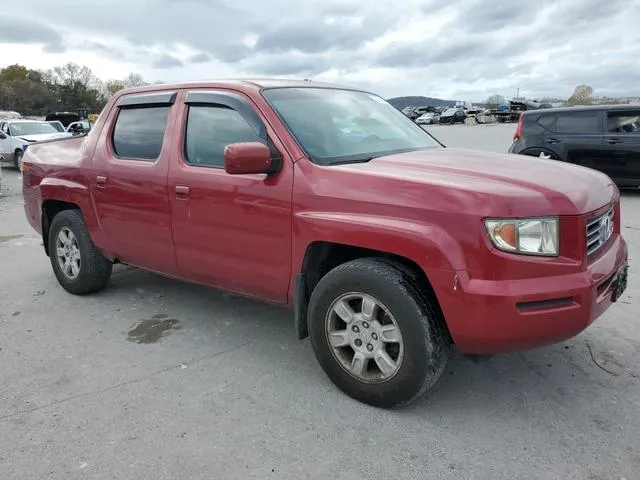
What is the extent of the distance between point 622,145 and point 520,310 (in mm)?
8703

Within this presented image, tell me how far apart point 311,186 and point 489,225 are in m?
1.03

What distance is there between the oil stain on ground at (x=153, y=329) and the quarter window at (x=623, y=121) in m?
8.94

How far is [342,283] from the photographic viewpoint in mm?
3070

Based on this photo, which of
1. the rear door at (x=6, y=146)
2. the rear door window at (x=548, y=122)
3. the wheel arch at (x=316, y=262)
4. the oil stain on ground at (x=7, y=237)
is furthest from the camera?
the rear door at (x=6, y=146)

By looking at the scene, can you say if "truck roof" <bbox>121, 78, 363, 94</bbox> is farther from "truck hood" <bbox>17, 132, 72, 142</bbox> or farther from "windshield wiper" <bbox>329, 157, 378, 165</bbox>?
"truck hood" <bbox>17, 132, 72, 142</bbox>

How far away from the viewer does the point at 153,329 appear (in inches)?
171

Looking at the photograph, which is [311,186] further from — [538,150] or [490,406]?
[538,150]

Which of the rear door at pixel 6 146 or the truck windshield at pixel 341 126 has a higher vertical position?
the rear door at pixel 6 146

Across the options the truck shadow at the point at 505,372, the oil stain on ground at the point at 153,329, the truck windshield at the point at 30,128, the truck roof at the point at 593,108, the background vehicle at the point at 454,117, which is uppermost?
the background vehicle at the point at 454,117

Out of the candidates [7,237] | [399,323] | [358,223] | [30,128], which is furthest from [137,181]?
[30,128]

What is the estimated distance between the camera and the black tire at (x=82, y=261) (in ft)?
16.1

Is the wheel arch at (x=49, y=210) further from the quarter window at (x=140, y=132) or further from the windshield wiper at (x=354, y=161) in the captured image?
the windshield wiper at (x=354, y=161)

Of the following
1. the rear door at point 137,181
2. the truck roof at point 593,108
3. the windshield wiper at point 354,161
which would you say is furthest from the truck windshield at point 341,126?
the truck roof at point 593,108

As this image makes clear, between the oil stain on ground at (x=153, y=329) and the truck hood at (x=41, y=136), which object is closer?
the oil stain on ground at (x=153, y=329)
